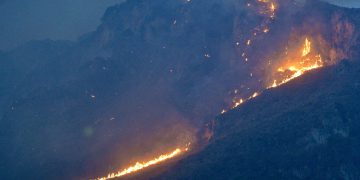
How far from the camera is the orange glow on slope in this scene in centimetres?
7888

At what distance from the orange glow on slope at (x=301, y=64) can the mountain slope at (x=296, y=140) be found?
15719 millimetres

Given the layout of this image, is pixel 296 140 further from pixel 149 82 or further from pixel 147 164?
pixel 149 82

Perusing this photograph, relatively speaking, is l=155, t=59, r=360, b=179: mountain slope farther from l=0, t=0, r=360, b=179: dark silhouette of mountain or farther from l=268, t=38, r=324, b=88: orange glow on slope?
l=268, t=38, r=324, b=88: orange glow on slope

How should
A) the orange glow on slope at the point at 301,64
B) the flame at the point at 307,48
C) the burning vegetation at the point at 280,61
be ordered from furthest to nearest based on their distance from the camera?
1. the flame at the point at 307,48
2. the orange glow on slope at the point at 301,64
3. the burning vegetation at the point at 280,61

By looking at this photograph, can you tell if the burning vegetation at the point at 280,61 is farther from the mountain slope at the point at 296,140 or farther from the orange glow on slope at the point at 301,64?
the mountain slope at the point at 296,140

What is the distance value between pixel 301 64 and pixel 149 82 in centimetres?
4303

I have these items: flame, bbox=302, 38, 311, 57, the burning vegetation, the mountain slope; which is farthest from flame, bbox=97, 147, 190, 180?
flame, bbox=302, 38, 311, 57

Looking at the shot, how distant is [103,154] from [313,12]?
2071 inches

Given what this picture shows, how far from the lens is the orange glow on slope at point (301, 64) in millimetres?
78875

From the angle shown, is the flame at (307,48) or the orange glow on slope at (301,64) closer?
the orange glow on slope at (301,64)

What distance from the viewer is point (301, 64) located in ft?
267

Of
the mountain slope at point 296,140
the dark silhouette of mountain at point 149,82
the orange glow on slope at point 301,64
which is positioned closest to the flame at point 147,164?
the dark silhouette of mountain at point 149,82

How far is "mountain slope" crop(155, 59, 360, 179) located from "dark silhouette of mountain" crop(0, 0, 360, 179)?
1.99m

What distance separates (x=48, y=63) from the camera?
17638 centimetres
